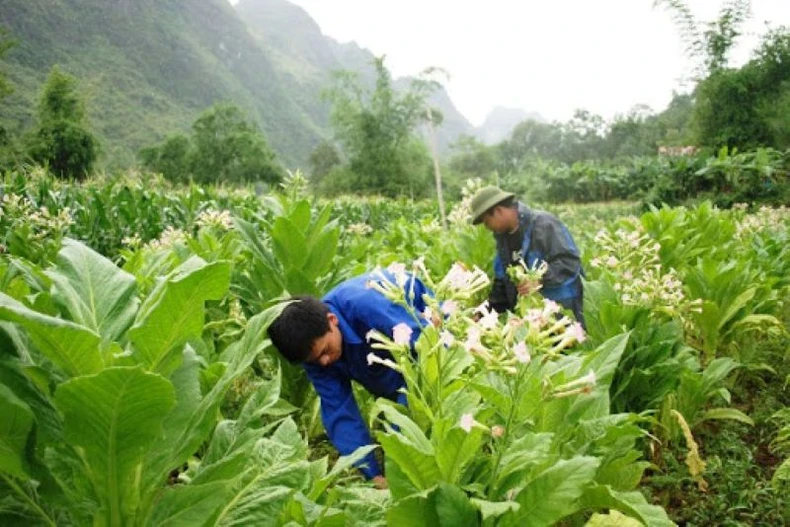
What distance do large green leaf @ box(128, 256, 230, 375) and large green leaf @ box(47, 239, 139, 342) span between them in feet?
0.41

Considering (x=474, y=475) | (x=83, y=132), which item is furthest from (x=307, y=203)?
(x=83, y=132)

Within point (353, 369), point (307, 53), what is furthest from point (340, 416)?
point (307, 53)

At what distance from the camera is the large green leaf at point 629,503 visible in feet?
5.88

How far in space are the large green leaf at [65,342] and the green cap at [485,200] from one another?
12.6 ft

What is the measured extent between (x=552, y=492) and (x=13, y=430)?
1.19 meters

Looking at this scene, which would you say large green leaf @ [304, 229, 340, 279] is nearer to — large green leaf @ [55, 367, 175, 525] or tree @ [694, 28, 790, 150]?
large green leaf @ [55, 367, 175, 525]

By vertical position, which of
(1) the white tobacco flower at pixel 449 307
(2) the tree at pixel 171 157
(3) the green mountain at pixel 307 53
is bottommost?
(2) the tree at pixel 171 157

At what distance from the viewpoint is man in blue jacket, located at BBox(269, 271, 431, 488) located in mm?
2586

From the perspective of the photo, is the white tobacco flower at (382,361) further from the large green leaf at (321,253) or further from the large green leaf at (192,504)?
the large green leaf at (321,253)

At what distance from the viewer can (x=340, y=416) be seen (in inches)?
111

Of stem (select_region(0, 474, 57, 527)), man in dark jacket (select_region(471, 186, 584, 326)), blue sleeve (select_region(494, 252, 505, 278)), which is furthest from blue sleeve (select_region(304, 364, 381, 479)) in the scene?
blue sleeve (select_region(494, 252, 505, 278))

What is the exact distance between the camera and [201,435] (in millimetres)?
1322

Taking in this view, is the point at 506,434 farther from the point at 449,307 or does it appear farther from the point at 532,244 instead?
the point at 532,244

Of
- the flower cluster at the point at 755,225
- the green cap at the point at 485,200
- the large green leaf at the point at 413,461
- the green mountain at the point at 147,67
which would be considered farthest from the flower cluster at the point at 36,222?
the green mountain at the point at 147,67
